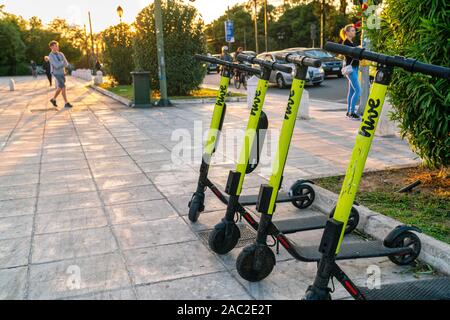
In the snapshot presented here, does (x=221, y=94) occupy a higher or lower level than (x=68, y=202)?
higher

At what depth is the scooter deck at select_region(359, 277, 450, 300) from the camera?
9.39 feet

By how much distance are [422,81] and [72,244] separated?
358 cm

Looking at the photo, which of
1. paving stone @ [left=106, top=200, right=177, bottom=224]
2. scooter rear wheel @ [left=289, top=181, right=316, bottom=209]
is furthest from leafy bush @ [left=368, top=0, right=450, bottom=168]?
paving stone @ [left=106, top=200, right=177, bottom=224]

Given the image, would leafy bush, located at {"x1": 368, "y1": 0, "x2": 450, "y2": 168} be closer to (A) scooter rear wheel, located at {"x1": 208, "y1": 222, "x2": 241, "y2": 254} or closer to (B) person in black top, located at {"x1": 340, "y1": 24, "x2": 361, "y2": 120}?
(A) scooter rear wheel, located at {"x1": 208, "y1": 222, "x2": 241, "y2": 254}

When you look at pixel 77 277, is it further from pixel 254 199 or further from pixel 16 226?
pixel 254 199

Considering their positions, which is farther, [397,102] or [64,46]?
[64,46]

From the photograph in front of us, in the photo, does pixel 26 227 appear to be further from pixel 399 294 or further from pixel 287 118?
pixel 399 294

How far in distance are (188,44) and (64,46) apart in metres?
90.7

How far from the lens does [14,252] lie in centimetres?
395

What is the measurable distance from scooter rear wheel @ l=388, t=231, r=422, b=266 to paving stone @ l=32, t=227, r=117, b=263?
2.26 metres

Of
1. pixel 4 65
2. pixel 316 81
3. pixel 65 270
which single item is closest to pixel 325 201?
pixel 65 270

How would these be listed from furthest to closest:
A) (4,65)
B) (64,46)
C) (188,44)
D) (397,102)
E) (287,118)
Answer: (64,46) → (4,65) → (188,44) → (397,102) → (287,118)

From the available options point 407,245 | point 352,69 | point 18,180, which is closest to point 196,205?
point 407,245
